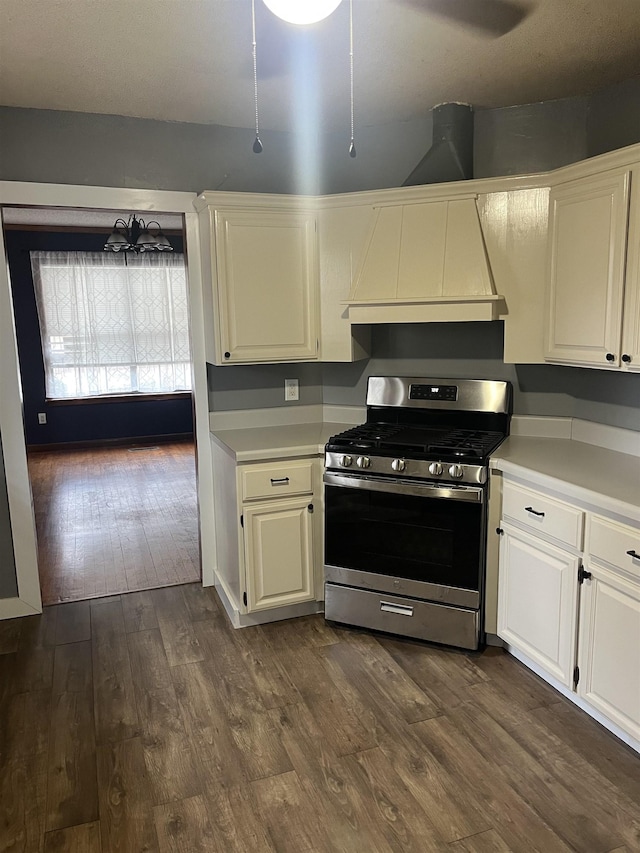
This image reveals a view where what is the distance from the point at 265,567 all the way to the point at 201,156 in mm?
2108

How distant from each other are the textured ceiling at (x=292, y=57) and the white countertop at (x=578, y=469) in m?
1.63

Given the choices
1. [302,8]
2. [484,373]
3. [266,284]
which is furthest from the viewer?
[484,373]

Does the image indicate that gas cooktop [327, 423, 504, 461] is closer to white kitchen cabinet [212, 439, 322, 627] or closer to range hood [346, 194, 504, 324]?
white kitchen cabinet [212, 439, 322, 627]

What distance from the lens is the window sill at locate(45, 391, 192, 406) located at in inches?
296

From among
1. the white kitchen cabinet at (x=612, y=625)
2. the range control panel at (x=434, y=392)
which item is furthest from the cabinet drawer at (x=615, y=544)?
the range control panel at (x=434, y=392)

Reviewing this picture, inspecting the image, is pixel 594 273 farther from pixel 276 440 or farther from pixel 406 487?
pixel 276 440

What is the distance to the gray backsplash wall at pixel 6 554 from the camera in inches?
127

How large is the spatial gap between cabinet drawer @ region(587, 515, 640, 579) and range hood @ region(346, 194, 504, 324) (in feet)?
3.55

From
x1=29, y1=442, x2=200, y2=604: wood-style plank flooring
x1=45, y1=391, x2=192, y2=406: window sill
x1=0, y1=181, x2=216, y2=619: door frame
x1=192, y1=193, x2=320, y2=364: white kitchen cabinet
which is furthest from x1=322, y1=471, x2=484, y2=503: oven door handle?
x1=45, y1=391, x2=192, y2=406: window sill

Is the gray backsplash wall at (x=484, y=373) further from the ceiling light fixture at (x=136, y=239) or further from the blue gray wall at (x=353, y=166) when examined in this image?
the ceiling light fixture at (x=136, y=239)

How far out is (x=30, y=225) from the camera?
7.08 m

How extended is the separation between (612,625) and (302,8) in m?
2.09

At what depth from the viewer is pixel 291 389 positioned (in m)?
3.59

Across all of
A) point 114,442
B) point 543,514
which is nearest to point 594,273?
point 543,514
